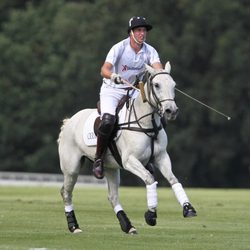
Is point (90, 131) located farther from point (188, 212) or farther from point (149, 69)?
point (188, 212)

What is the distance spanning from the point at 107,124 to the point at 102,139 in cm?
30

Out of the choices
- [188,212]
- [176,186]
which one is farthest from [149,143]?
[188,212]

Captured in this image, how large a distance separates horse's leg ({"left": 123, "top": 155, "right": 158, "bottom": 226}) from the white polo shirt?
1560mm

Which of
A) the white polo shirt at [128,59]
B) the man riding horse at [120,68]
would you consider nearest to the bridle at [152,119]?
the man riding horse at [120,68]

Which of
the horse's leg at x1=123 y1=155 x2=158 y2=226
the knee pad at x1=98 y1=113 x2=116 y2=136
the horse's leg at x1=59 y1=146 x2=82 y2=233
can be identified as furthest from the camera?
the horse's leg at x1=59 y1=146 x2=82 y2=233

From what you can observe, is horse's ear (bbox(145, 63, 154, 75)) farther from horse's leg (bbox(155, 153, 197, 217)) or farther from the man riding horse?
horse's leg (bbox(155, 153, 197, 217))

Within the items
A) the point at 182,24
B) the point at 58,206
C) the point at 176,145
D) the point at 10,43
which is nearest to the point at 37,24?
the point at 10,43

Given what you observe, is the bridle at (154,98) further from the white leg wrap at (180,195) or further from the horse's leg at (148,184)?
the white leg wrap at (180,195)

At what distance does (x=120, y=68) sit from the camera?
59.9 feet

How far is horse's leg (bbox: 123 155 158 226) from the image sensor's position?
16797mm

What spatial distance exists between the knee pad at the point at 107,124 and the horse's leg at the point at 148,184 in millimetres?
617

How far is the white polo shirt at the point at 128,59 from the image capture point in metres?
18.1

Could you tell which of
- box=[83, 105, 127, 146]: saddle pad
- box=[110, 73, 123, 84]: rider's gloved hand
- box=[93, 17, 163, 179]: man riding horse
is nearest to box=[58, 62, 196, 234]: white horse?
box=[83, 105, 127, 146]: saddle pad

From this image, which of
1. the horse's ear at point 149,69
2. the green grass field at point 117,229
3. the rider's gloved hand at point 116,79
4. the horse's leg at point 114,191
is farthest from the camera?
the horse's leg at point 114,191
